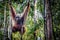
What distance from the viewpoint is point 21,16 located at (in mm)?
4715

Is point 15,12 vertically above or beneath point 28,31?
above

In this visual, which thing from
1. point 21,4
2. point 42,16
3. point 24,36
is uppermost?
point 21,4

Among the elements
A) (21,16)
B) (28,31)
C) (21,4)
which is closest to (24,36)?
(28,31)

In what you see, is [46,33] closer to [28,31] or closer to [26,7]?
[28,31]

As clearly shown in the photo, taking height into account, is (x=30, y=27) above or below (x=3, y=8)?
below

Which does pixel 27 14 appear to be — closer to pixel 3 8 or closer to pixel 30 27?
pixel 30 27

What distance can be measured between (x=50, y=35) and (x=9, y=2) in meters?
1.47

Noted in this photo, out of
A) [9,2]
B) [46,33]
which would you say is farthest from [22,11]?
[46,33]

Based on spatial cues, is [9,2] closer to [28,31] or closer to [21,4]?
[21,4]

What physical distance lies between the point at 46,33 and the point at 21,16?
0.86m

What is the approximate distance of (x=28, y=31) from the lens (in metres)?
4.58

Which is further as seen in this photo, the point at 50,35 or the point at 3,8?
the point at 3,8

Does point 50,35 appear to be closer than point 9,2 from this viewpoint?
Yes

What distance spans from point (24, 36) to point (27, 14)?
0.61m
